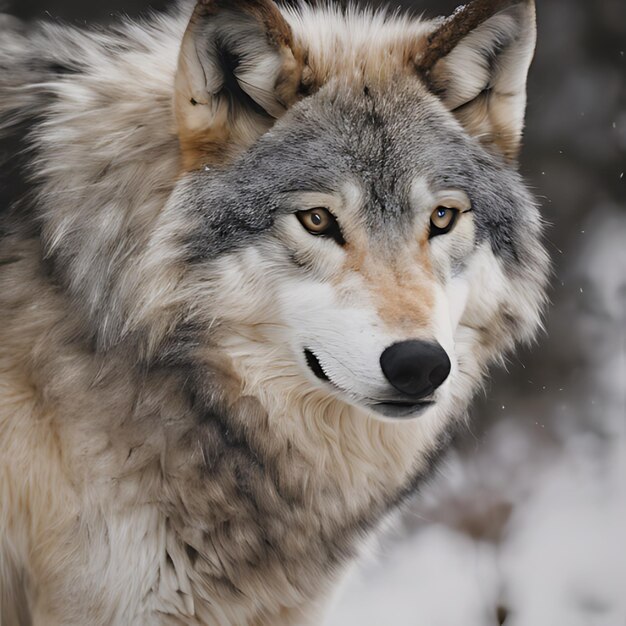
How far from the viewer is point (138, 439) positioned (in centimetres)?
277

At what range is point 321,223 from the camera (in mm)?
2656

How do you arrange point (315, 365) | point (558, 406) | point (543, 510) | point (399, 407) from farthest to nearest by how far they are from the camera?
point (558, 406) → point (543, 510) → point (315, 365) → point (399, 407)

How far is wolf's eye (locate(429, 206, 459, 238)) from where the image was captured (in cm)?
276

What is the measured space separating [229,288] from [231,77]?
2.03 ft

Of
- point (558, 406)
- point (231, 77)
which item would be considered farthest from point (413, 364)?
point (558, 406)

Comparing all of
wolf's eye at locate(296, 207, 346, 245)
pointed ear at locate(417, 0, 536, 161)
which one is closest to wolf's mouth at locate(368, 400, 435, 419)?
wolf's eye at locate(296, 207, 346, 245)

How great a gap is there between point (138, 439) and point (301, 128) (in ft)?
3.40

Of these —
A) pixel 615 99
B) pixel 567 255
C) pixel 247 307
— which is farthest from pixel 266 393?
pixel 615 99

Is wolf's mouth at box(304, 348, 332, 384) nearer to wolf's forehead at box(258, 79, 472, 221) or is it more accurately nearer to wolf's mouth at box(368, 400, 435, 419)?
wolf's mouth at box(368, 400, 435, 419)

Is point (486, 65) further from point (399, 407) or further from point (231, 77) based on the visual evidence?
point (399, 407)

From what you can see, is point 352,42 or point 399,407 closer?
point 399,407

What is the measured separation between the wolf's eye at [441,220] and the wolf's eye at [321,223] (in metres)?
0.30

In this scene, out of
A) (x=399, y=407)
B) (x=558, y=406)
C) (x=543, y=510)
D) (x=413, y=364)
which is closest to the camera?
(x=413, y=364)

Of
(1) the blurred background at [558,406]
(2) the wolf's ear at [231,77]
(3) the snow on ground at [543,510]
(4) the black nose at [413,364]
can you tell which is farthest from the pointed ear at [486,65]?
(1) the blurred background at [558,406]
